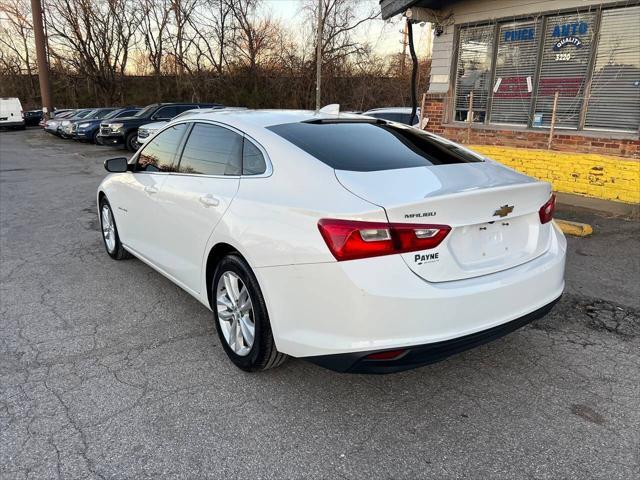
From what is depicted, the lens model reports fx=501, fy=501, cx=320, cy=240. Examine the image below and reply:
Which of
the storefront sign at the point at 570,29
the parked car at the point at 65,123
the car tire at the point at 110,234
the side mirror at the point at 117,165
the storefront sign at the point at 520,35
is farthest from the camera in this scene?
the parked car at the point at 65,123

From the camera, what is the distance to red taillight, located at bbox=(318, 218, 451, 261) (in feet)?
7.47

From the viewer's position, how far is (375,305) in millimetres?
2273

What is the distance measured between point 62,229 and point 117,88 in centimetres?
3657

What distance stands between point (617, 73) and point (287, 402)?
26.4 feet

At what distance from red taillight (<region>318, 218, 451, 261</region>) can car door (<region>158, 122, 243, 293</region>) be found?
96 centimetres

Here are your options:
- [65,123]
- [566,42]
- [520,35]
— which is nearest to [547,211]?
[566,42]

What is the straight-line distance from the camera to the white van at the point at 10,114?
32.3 metres

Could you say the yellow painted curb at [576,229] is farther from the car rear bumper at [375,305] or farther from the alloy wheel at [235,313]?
the alloy wheel at [235,313]

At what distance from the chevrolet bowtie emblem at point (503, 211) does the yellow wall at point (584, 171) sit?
6.17m

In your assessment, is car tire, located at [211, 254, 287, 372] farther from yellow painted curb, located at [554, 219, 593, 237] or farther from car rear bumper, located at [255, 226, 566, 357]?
yellow painted curb, located at [554, 219, 593, 237]

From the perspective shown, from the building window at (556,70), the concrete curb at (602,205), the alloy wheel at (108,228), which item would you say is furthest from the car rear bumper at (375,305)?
the building window at (556,70)

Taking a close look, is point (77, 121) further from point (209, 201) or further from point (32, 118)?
point (209, 201)

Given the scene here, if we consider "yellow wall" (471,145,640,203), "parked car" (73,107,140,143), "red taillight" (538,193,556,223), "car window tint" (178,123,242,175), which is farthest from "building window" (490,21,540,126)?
"parked car" (73,107,140,143)

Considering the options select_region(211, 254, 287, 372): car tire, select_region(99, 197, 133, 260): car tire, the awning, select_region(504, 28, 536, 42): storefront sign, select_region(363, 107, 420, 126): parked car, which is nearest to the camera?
select_region(211, 254, 287, 372): car tire
